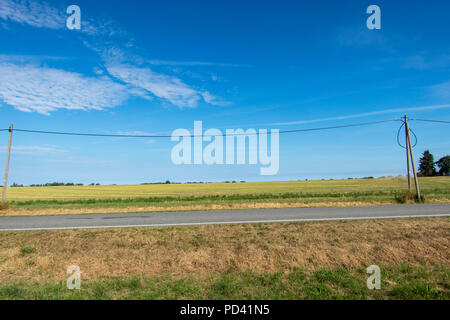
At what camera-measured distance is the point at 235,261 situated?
21.4 feet

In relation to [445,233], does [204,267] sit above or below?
below

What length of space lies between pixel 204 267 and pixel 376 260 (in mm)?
3997

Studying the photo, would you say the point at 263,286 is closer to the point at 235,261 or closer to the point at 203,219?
the point at 235,261

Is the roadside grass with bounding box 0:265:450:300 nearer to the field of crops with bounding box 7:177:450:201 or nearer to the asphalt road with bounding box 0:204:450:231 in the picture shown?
the asphalt road with bounding box 0:204:450:231

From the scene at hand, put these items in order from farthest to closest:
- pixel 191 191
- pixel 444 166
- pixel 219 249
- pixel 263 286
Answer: pixel 444 166
pixel 191 191
pixel 219 249
pixel 263 286

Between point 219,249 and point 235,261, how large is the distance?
0.83 m

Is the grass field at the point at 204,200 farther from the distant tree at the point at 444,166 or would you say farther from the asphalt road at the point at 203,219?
the distant tree at the point at 444,166

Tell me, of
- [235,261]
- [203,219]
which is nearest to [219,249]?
[235,261]

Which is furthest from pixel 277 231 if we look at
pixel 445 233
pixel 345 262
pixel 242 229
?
pixel 445 233

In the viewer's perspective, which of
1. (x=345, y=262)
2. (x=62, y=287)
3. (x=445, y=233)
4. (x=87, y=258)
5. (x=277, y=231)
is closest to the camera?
(x=62, y=287)

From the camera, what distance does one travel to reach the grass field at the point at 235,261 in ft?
16.5
